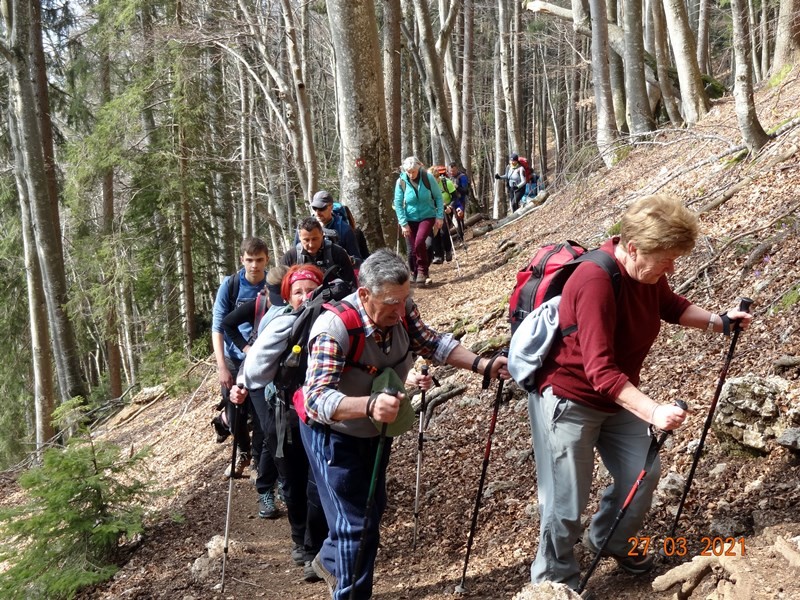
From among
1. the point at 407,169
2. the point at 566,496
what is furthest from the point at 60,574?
the point at 407,169

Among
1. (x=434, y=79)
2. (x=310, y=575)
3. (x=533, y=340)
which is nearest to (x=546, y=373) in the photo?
(x=533, y=340)

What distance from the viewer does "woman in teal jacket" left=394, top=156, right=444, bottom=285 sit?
422 inches

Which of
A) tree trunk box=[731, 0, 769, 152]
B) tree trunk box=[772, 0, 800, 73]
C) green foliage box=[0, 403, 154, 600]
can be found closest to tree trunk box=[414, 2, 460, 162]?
tree trunk box=[772, 0, 800, 73]

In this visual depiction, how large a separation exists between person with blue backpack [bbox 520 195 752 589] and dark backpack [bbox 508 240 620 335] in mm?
136

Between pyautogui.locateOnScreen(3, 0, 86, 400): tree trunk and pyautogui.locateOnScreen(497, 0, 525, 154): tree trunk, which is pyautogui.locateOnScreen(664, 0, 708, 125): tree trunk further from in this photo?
pyautogui.locateOnScreen(3, 0, 86, 400): tree trunk

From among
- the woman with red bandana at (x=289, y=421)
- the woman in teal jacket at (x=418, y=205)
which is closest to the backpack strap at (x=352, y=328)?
the woman with red bandana at (x=289, y=421)

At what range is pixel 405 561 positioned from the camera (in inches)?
205

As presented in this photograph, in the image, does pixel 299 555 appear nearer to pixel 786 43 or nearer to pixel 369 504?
pixel 369 504

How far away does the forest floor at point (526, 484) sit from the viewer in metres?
4.09

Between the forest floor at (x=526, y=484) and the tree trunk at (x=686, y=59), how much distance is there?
296 cm

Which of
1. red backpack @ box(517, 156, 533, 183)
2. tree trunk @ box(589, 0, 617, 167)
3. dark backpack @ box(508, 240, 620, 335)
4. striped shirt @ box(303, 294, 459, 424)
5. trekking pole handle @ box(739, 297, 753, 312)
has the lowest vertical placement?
striped shirt @ box(303, 294, 459, 424)

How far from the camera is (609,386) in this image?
307 cm

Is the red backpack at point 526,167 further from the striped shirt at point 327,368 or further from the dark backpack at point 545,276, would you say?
the striped shirt at point 327,368

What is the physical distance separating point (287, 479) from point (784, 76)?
11068 millimetres
